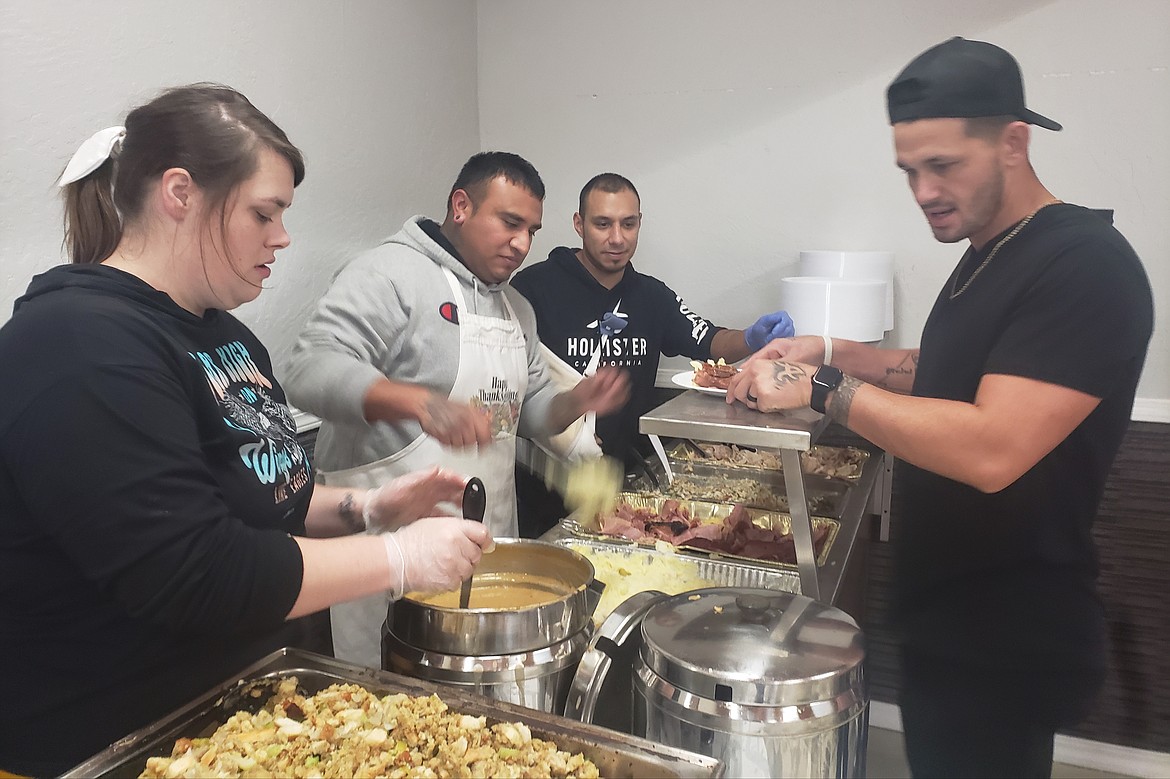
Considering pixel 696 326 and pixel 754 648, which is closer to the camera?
pixel 754 648

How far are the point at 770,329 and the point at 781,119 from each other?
0.64 meters

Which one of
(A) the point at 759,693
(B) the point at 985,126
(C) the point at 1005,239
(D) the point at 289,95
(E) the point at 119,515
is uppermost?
(D) the point at 289,95

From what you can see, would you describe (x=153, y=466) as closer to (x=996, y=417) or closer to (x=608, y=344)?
(x=996, y=417)

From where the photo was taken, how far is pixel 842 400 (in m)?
1.25

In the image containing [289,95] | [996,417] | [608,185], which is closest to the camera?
[996,417]

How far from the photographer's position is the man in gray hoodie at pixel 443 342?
1.61 metres

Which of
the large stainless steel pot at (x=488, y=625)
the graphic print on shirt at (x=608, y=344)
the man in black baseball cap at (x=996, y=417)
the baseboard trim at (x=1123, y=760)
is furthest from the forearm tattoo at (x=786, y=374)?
the baseboard trim at (x=1123, y=760)

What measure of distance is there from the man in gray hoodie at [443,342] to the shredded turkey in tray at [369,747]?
0.76 metres

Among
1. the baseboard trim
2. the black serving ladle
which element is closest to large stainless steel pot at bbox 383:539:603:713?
the black serving ladle

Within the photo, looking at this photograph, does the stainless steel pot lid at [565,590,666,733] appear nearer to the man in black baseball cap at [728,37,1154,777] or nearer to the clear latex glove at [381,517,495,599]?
the clear latex glove at [381,517,495,599]

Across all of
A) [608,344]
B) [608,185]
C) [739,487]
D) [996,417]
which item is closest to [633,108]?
[608,185]

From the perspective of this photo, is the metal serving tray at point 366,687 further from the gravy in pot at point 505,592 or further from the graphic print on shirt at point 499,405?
the graphic print on shirt at point 499,405

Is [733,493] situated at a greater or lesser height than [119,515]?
lesser

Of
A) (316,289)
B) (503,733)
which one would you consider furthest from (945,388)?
(316,289)
